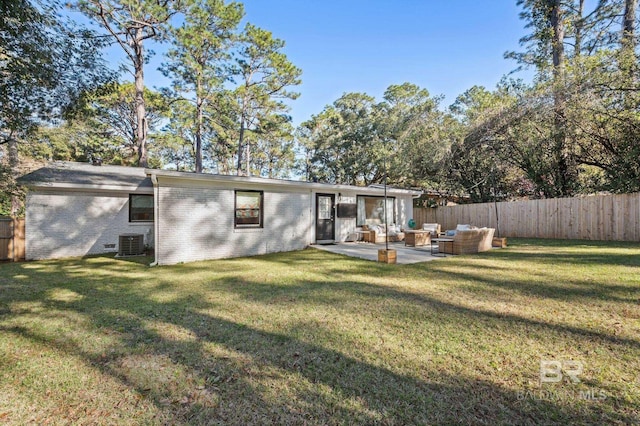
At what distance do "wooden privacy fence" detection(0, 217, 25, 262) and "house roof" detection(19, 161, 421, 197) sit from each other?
1.28 meters

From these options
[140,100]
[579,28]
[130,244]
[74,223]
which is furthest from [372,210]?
[579,28]

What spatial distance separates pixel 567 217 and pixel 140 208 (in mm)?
16355

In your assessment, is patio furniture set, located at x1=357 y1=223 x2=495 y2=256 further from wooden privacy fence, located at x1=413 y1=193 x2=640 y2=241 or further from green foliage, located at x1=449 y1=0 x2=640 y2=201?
green foliage, located at x1=449 y1=0 x2=640 y2=201

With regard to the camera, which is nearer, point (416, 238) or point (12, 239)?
point (12, 239)

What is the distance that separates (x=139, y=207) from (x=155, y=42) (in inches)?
420

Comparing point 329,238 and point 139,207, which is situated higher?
point 139,207

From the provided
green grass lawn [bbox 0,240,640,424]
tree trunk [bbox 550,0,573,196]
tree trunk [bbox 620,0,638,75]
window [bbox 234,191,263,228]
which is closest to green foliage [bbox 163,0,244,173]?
window [bbox 234,191,263,228]

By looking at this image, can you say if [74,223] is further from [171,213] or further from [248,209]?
[248,209]

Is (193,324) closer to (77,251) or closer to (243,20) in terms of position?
(77,251)

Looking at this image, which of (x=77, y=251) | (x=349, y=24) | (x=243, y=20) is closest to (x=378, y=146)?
(x=349, y=24)

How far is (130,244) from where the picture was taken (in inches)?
360

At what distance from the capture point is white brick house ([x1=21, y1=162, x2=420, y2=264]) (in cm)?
792

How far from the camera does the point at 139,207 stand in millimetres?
10188

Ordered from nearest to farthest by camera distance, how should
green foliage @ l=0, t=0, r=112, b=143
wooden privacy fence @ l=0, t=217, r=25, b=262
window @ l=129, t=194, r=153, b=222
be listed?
green foliage @ l=0, t=0, r=112, b=143 → wooden privacy fence @ l=0, t=217, r=25, b=262 → window @ l=129, t=194, r=153, b=222
